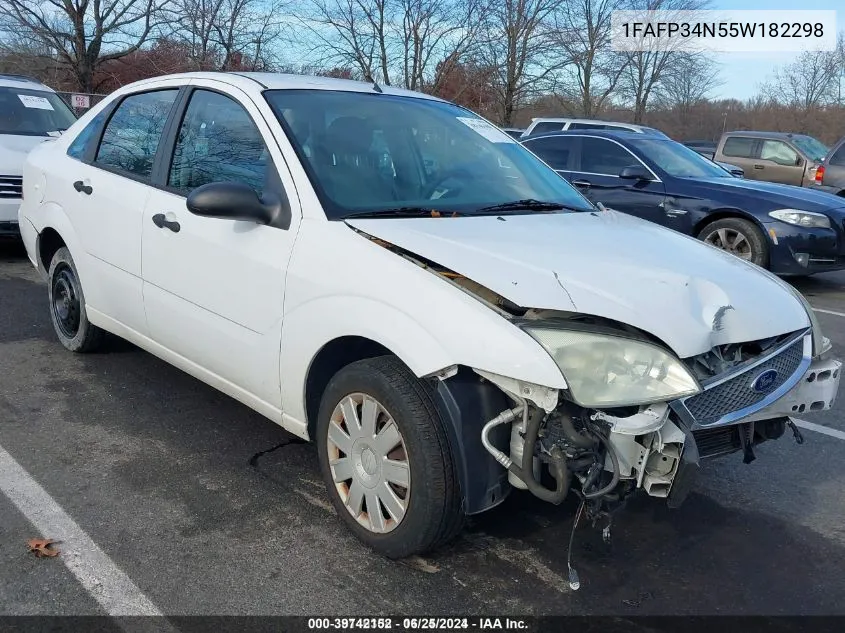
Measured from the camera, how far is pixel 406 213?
3334 millimetres

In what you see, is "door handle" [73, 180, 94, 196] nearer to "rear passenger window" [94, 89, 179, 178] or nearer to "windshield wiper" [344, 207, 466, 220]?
"rear passenger window" [94, 89, 179, 178]

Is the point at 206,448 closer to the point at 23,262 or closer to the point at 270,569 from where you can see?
the point at 270,569

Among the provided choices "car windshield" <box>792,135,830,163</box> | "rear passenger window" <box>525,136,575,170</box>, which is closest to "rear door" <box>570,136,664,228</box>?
"rear passenger window" <box>525,136,575,170</box>

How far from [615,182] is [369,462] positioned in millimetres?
7004

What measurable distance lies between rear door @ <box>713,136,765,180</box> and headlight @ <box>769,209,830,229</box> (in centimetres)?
890

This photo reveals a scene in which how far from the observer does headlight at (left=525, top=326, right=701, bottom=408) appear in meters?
2.52

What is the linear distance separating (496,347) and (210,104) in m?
2.21

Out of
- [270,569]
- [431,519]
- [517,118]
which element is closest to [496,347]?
[431,519]

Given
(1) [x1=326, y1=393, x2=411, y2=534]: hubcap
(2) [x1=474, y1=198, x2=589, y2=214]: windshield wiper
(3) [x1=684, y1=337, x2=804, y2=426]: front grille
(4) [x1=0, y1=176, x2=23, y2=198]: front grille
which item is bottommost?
(1) [x1=326, y1=393, x2=411, y2=534]: hubcap

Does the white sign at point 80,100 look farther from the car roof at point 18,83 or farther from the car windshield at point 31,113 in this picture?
the car windshield at point 31,113

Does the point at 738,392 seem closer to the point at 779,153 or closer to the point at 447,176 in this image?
the point at 447,176

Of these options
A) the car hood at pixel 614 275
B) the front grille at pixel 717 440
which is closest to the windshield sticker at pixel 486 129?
the car hood at pixel 614 275

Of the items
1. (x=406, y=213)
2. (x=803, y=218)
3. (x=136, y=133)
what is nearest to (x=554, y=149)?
(x=803, y=218)

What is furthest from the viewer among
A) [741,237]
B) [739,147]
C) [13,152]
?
[739,147]
